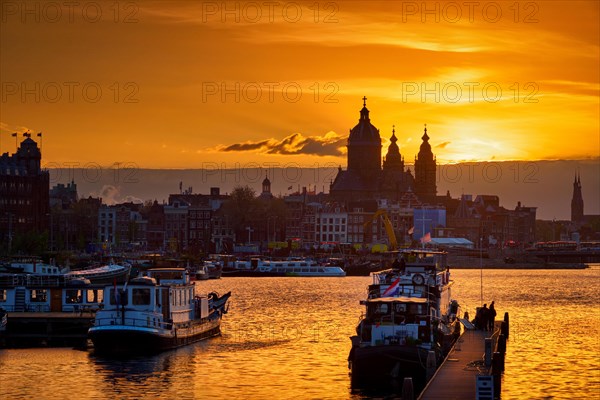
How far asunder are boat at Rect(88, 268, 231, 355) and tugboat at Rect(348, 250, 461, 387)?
40.4ft

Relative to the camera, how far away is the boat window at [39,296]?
85.1 meters

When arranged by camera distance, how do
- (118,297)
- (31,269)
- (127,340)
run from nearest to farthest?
(127,340) → (118,297) → (31,269)

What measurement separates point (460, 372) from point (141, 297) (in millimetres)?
24280

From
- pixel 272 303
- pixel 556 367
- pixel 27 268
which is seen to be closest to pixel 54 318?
pixel 27 268

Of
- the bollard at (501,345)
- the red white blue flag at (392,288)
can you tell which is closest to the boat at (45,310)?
the red white blue flag at (392,288)

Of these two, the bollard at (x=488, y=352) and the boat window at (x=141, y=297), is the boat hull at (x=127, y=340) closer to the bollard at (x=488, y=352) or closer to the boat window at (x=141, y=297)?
the boat window at (x=141, y=297)

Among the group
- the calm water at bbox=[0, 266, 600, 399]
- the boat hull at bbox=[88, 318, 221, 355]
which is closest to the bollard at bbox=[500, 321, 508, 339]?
the calm water at bbox=[0, 266, 600, 399]

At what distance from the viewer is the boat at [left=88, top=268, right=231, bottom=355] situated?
72250mm

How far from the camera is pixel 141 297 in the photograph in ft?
245

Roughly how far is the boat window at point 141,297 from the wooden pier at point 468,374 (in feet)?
58.8

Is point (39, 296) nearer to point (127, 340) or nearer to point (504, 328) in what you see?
point (127, 340)

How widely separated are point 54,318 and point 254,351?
42.8ft

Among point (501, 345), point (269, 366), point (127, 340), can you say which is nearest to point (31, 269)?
point (127, 340)

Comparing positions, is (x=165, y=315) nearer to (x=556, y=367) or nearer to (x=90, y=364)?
(x=90, y=364)
